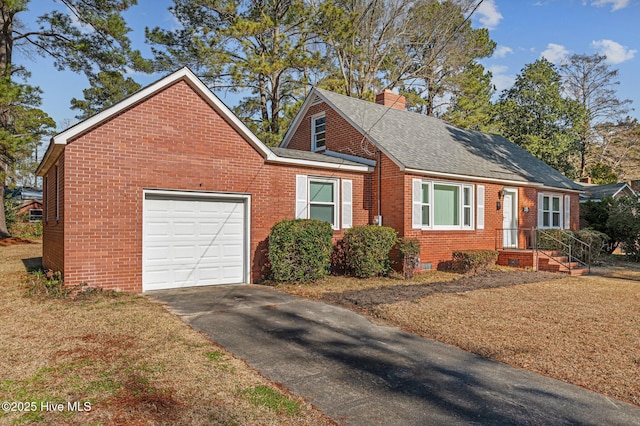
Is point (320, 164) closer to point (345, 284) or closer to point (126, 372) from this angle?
point (345, 284)

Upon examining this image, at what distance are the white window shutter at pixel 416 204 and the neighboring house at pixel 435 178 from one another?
1.2 inches

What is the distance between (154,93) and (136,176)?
2011 mm

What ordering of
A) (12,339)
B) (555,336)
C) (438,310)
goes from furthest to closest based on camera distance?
(438,310)
(555,336)
(12,339)

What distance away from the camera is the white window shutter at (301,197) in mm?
11922

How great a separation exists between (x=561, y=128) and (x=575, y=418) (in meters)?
35.3

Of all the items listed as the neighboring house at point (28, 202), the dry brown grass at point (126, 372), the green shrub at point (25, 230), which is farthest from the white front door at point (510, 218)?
the neighboring house at point (28, 202)

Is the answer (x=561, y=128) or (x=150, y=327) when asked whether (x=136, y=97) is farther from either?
(x=561, y=128)

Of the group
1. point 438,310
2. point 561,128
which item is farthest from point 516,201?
point 561,128

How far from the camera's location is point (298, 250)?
34.2 ft

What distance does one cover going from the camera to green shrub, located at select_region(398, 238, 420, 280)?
12.0m

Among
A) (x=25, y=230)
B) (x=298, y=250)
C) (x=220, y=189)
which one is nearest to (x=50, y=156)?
(x=220, y=189)

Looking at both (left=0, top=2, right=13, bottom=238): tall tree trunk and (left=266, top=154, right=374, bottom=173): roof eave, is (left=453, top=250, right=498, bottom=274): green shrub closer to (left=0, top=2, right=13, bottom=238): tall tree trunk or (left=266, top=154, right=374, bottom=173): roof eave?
(left=266, top=154, right=374, bottom=173): roof eave

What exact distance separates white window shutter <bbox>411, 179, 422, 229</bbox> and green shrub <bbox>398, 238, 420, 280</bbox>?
34.1 inches

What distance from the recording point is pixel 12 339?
5605mm
